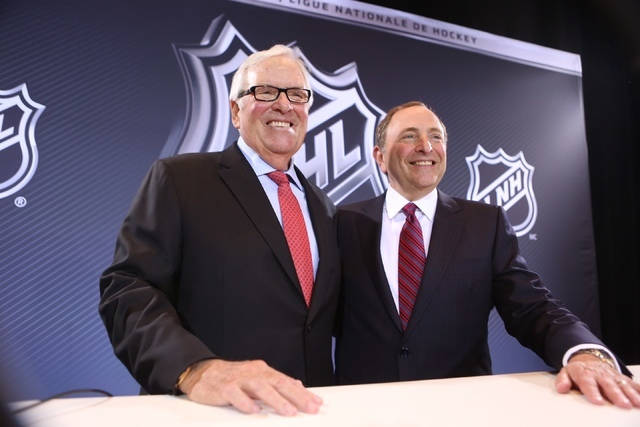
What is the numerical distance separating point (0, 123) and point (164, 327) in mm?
1921

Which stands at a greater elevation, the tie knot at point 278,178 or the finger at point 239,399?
the tie knot at point 278,178

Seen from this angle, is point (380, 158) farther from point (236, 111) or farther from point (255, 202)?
point (255, 202)

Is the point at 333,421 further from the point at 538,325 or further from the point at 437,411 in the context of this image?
the point at 538,325

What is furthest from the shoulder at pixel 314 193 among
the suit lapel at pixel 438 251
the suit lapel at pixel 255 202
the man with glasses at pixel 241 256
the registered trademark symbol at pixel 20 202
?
the registered trademark symbol at pixel 20 202

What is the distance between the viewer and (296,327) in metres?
1.51

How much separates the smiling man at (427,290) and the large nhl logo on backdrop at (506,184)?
1.62m

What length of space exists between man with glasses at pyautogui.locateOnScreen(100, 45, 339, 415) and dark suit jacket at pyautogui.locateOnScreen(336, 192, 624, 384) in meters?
0.20

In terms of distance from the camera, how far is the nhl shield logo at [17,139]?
8.02 ft

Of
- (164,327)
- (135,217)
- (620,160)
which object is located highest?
(620,160)

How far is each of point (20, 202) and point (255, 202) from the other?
59.1 inches

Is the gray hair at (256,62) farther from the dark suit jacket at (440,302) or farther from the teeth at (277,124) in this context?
the dark suit jacket at (440,302)

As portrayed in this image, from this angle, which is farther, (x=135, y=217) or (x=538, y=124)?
(x=538, y=124)

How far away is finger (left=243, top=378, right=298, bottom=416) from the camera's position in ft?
2.60

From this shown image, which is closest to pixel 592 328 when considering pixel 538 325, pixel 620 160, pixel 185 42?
pixel 620 160
